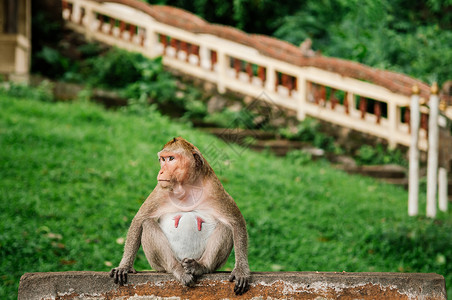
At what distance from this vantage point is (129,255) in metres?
2.95

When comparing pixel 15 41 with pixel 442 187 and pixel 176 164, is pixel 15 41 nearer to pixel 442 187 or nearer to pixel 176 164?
pixel 442 187

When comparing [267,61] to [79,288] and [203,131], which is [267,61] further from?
[79,288]

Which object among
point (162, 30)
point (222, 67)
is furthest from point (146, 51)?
point (222, 67)

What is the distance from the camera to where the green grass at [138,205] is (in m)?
5.16

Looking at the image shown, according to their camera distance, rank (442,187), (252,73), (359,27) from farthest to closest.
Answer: (359,27) → (252,73) → (442,187)

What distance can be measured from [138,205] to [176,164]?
3528 millimetres

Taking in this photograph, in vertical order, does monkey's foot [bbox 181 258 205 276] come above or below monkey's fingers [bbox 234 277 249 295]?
above

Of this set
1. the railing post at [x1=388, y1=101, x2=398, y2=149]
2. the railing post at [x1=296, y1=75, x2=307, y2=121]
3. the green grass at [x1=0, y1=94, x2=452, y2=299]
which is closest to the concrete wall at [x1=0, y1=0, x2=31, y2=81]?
the green grass at [x1=0, y1=94, x2=452, y2=299]

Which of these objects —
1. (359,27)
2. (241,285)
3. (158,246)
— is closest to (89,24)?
(359,27)

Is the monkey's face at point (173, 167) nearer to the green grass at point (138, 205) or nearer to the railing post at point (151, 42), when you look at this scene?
the green grass at point (138, 205)

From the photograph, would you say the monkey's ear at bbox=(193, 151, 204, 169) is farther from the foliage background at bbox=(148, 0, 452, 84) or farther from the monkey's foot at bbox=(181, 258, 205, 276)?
the foliage background at bbox=(148, 0, 452, 84)

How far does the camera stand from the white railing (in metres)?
9.81

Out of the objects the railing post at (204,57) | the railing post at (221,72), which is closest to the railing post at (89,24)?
the railing post at (204,57)

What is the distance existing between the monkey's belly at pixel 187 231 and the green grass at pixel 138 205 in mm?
1209
